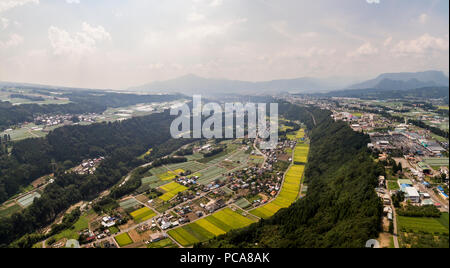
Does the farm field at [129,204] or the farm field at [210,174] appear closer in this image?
the farm field at [129,204]

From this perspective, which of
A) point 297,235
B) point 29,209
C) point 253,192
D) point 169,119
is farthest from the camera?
point 169,119

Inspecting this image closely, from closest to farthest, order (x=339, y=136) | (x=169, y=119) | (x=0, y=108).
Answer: (x=339, y=136) → (x=0, y=108) → (x=169, y=119)

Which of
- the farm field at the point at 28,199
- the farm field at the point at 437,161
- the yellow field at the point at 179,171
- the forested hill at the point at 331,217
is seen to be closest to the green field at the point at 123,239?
the forested hill at the point at 331,217

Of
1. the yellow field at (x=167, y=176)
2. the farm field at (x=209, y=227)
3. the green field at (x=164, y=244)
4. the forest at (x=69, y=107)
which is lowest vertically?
the green field at (x=164, y=244)

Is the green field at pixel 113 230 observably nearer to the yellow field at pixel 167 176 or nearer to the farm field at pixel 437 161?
the yellow field at pixel 167 176

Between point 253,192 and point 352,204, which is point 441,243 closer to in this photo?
point 352,204

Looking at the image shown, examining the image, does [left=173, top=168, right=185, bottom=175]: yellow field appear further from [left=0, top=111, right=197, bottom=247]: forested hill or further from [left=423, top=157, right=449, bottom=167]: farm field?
[left=423, top=157, right=449, bottom=167]: farm field
